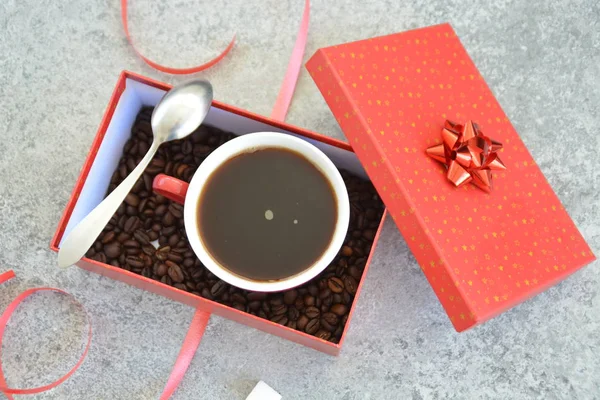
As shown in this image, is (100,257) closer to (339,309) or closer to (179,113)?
(179,113)

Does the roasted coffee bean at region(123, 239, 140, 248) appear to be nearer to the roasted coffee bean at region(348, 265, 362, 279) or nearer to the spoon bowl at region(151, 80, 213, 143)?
the spoon bowl at region(151, 80, 213, 143)

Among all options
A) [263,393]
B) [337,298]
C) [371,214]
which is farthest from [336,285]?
[263,393]

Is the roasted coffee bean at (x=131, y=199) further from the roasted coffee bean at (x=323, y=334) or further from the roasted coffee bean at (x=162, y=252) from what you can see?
the roasted coffee bean at (x=323, y=334)

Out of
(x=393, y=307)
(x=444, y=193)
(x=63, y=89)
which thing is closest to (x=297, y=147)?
(x=444, y=193)

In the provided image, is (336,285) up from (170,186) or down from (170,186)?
down

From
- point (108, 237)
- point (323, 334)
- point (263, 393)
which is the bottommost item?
point (263, 393)

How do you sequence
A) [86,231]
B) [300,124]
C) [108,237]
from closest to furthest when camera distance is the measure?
1. [86,231]
2. [108,237]
3. [300,124]

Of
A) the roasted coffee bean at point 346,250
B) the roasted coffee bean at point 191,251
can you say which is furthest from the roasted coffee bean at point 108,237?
the roasted coffee bean at point 346,250
